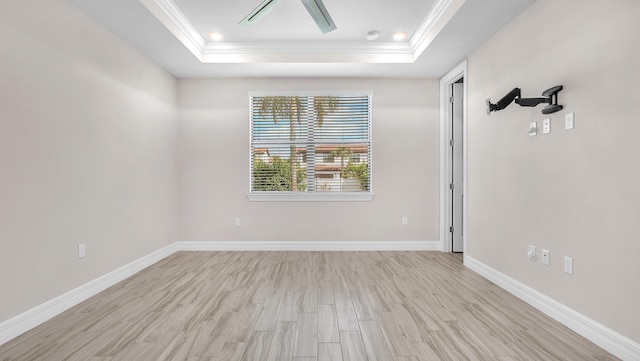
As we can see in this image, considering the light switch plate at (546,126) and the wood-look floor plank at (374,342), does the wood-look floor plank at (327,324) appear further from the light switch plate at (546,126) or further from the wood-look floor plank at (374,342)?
the light switch plate at (546,126)

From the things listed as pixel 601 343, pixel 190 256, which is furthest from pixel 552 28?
pixel 190 256

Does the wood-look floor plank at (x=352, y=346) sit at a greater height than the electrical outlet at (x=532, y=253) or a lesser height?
lesser

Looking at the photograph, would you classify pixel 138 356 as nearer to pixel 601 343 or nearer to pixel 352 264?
pixel 352 264

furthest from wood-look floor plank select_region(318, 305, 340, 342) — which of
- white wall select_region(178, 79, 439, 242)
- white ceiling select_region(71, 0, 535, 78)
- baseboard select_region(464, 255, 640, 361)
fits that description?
white ceiling select_region(71, 0, 535, 78)

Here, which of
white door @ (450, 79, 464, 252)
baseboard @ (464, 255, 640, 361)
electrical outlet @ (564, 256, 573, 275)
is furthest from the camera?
white door @ (450, 79, 464, 252)

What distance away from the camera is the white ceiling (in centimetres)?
290

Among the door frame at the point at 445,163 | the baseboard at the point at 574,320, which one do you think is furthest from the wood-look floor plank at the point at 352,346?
the door frame at the point at 445,163

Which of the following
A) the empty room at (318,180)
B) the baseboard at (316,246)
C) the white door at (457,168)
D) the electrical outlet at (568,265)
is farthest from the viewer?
the baseboard at (316,246)

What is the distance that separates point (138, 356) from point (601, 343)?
2872 mm

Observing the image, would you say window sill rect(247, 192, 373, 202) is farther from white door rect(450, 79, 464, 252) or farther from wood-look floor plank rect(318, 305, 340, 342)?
wood-look floor plank rect(318, 305, 340, 342)

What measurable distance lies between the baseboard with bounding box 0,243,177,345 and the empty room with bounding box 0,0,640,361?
0.01 meters

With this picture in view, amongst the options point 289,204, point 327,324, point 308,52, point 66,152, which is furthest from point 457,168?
point 66,152

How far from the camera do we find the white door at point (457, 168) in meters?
4.47

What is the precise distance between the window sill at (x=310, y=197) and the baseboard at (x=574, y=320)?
6.44 ft
